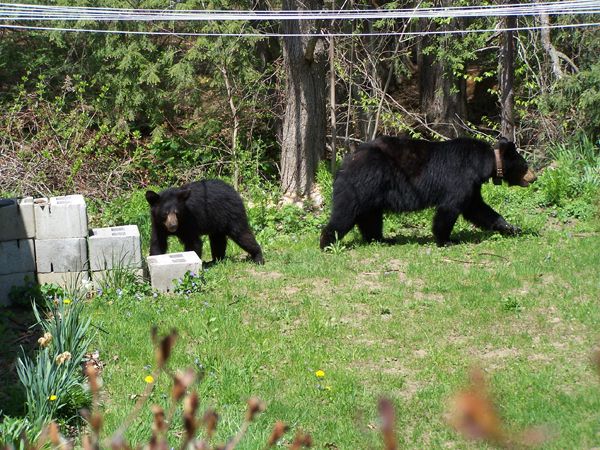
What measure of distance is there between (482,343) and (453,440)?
1.79 metres

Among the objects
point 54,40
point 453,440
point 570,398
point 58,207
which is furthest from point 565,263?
point 54,40

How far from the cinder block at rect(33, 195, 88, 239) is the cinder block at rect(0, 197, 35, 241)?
63 millimetres

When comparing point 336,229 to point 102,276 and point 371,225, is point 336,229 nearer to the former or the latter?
point 371,225

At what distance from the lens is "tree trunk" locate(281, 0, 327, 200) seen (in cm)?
1500

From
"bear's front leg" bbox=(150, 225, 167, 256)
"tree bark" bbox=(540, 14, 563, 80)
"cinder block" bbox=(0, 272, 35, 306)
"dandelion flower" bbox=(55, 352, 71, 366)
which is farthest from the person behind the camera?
"tree bark" bbox=(540, 14, 563, 80)

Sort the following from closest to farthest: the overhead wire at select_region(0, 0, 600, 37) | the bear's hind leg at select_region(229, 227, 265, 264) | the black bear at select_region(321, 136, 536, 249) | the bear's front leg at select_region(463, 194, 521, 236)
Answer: the bear's hind leg at select_region(229, 227, 265, 264)
the overhead wire at select_region(0, 0, 600, 37)
the black bear at select_region(321, 136, 536, 249)
the bear's front leg at select_region(463, 194, 521, 236)

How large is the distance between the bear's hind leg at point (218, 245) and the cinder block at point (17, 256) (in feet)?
8.32

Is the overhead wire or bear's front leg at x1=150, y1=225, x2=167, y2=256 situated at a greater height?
the overhead wire

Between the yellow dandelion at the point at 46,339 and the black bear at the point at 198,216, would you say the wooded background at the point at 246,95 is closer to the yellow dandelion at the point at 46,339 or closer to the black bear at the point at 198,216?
the black bear at the point at 198,216

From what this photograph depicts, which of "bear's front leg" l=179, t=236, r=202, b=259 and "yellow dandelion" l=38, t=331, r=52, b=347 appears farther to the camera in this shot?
"bear's front leg" l=179, t=236, r=202, b=259

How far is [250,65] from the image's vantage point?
17062 millimetres

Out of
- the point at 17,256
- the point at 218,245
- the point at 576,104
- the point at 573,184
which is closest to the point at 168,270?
the point at 17,256

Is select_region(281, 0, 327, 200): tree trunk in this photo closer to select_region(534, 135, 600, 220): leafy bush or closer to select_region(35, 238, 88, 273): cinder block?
select_region(534, 135, 600, 220): leafy bush

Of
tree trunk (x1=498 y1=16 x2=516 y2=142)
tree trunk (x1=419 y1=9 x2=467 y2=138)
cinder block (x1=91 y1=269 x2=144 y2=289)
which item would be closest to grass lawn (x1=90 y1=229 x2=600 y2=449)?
cinder block (x1=91 y1=269 x2=144 y2=289)
